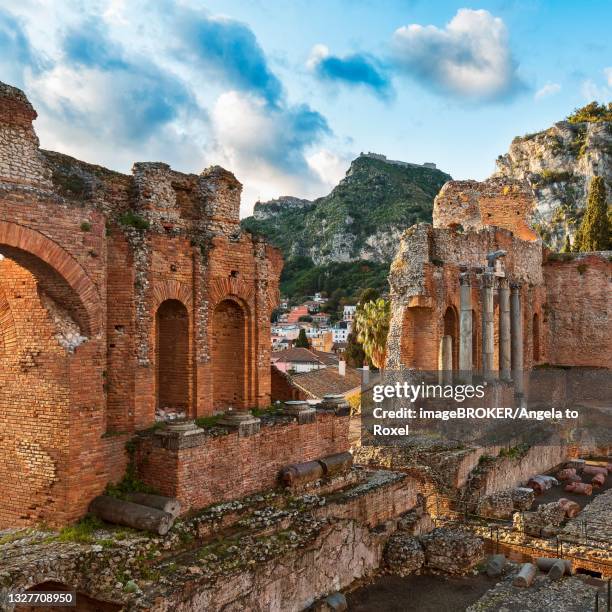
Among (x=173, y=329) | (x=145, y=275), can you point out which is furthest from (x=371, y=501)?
(x=145, y=275)

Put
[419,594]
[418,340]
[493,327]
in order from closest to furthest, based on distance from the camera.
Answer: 1. [419,594]
2. [418,340]
3. [493,327]

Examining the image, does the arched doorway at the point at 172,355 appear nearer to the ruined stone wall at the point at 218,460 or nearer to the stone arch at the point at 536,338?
the ruined stone wall at the point at 218,460

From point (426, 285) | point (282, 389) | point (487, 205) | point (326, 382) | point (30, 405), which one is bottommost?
point (326, 382)

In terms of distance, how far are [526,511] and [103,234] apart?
13.8 metres

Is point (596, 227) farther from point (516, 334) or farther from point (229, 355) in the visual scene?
point (229, 355)

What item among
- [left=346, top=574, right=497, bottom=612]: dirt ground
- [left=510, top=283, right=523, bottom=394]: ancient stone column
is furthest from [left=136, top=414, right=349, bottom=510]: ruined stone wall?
[left=510, top=283, right=523, bottom=394]: ancient stone column

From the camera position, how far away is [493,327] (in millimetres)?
26047

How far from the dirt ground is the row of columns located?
1133 cm

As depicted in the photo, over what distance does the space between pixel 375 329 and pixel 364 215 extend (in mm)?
82524

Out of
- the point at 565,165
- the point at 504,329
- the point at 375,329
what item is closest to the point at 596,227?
the point at 375,329

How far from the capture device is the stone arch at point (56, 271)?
9266 mm

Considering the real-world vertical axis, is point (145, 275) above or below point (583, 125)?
below

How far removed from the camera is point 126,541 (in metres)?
9.09

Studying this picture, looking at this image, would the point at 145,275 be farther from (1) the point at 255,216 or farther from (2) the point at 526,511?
(1) the point at 255,216
